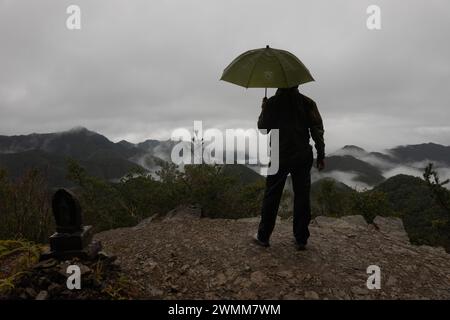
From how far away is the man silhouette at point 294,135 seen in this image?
4.63m

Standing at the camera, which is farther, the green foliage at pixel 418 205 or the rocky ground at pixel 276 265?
the green foliage at pixel 418 205

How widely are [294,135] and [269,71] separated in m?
0.92

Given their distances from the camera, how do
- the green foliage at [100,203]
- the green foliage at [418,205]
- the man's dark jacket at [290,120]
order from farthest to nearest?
the green foliage at [418,205], the green foliage at [100,203], the man's dark jacket at [290,120]

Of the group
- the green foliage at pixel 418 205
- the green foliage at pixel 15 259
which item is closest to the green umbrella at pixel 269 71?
the green foliage at pixel 15 259

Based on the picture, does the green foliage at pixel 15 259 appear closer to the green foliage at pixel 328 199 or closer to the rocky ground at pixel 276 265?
the rocky ground at pixel 276 265

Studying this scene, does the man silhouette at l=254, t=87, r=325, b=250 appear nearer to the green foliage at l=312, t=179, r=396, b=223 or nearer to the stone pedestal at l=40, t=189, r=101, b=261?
the stone pedestal at l=40, t=189, r=101, b=261

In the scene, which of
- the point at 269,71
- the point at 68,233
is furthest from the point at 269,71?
the point at 68,233

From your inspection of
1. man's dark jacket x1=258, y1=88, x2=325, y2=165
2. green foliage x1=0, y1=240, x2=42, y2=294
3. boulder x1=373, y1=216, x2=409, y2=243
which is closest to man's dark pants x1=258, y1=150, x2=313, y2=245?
man's dark jacket x1=258, y1=88, x2=325, y2=165

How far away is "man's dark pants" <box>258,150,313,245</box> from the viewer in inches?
185

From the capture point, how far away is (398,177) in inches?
1815

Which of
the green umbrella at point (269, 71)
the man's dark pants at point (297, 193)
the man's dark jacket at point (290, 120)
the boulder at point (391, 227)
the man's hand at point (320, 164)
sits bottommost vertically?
the boulder at point (391, 227)
